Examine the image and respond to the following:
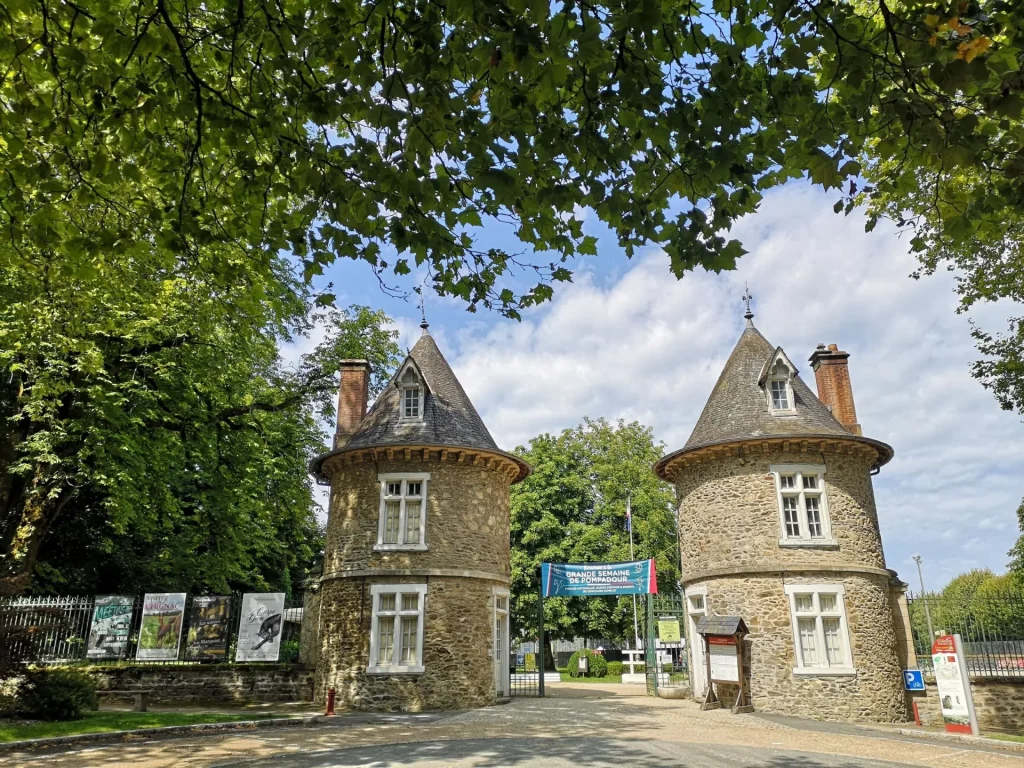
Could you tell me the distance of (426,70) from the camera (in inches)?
201

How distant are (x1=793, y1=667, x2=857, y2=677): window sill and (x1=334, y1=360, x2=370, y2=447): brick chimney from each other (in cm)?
1239

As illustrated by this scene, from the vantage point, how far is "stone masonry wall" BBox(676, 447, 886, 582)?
17234 mm

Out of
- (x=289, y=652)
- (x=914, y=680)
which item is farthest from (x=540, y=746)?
(x=289, y=652)

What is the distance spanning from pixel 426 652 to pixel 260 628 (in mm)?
4012

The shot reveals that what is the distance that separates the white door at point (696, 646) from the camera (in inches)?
721

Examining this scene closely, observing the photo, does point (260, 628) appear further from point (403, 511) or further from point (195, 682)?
point (403, 511)

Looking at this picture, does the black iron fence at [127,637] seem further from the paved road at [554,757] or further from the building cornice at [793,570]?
the building cornice at [793,570]

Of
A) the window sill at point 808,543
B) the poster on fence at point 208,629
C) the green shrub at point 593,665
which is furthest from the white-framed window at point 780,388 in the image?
the green shrub at point 593,665

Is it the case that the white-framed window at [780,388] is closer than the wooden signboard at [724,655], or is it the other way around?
the wooden signboard at [724,655]

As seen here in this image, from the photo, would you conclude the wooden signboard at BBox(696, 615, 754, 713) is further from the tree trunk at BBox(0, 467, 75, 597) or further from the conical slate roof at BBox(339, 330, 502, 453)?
the tree trunk at BBox(0, 467, 75, 597)

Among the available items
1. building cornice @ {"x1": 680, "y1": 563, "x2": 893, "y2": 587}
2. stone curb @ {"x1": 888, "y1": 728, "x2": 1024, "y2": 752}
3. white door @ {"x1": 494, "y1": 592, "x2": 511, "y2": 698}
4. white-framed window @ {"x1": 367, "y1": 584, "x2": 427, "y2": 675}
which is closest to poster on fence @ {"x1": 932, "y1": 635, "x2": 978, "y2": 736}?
stone curb @ {"x1": 888, "y1": 728, "x2": 1024, "y2": 752}

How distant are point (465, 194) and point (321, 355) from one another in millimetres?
16965

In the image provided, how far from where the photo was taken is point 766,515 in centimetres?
1744

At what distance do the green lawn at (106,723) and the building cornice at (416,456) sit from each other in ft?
20.5
